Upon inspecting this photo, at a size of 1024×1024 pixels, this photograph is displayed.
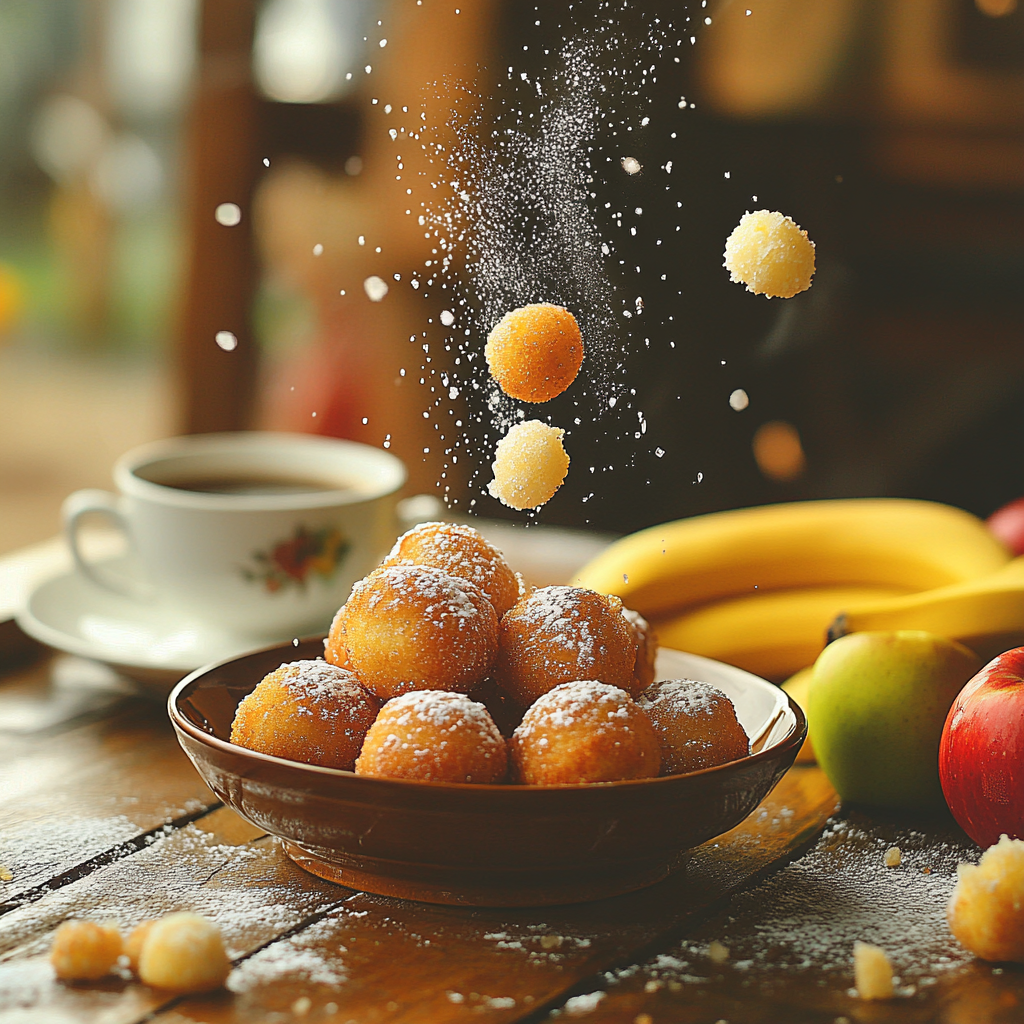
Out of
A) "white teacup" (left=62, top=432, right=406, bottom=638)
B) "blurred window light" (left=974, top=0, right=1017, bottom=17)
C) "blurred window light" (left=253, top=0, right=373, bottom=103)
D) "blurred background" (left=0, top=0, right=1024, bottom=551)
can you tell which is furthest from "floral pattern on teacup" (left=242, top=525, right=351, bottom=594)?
"blurred window light" (left=974, top=0, right=1017, bottom=17)

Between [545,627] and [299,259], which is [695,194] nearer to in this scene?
[545,627]

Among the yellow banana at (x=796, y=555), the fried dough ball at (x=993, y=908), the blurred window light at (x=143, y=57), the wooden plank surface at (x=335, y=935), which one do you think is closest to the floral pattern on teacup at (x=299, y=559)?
the yellow banana at (x=796, y=555)

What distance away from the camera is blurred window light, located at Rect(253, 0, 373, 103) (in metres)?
2.73

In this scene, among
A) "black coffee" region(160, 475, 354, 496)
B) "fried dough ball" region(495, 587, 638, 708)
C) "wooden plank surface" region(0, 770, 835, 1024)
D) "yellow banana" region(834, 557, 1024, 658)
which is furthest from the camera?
"black coffee" region(160, 475, 354, 496)

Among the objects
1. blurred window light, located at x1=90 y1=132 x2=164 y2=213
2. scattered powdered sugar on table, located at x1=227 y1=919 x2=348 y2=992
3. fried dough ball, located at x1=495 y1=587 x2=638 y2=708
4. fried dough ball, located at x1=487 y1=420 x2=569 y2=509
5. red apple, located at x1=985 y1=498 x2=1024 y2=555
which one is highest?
blurred window light, located at x1=90 y1=132 x2=164 y2=213

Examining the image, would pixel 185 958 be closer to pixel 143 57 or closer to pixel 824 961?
pixel 824 961

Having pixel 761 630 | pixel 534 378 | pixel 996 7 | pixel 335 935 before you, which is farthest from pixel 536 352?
pixel 996 7

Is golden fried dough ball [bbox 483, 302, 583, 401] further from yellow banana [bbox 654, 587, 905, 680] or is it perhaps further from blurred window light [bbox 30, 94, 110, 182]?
blurred window light [bbox 30, 94, 110, 182]

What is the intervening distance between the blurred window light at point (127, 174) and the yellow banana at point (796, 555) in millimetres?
3928

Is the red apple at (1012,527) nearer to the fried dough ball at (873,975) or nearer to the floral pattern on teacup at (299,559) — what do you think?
the floral pattern on teacup at (299,559)

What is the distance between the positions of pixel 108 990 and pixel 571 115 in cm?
53

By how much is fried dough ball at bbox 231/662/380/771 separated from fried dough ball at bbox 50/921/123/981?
4.5 inches

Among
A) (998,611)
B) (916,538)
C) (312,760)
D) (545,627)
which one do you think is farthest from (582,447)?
(916,538)

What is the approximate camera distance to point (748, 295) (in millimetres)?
789
